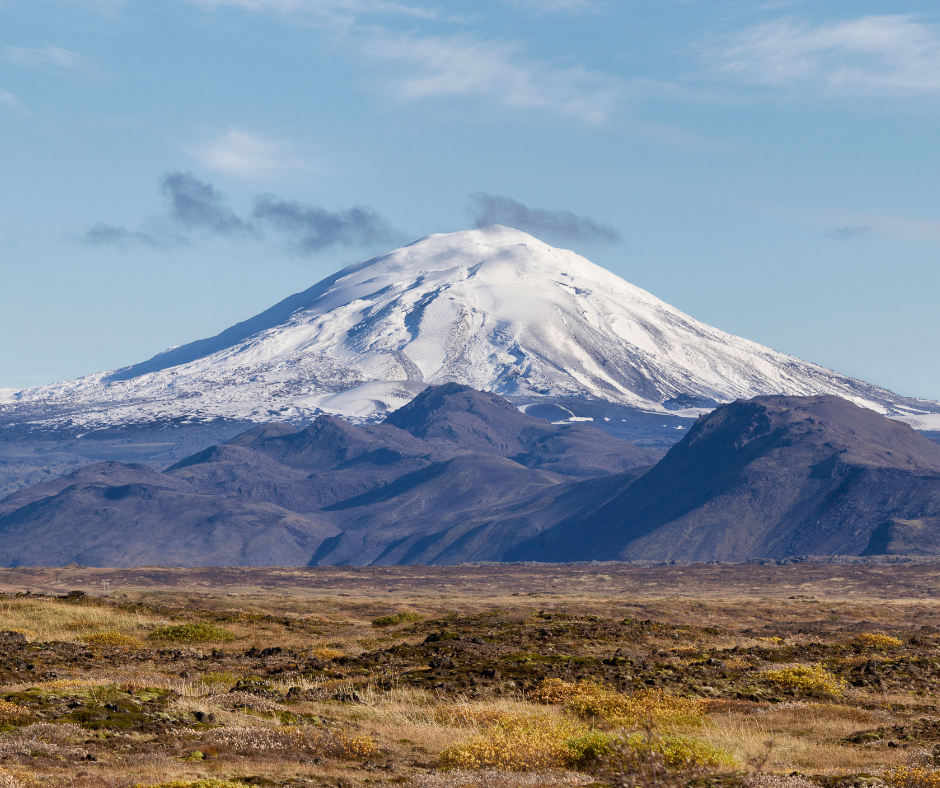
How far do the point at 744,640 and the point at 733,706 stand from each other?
21.4 meters

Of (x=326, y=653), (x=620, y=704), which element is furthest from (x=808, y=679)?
(x=326, y=653)

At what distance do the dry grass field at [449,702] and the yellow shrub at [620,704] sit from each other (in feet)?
0.24

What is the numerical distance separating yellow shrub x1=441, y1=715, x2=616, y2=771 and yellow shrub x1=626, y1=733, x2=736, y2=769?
0.74 meters

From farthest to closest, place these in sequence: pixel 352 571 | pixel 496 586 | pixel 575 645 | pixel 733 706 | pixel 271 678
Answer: pixel 352 571, pixel 496 586, pixel 575 645, pixel 271 678, pixel 733 706

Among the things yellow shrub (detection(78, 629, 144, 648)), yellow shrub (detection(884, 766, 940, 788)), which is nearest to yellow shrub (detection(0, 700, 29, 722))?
yellow shrub (detection(884, 766, 940, 788))

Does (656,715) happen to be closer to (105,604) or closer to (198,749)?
(198,749)

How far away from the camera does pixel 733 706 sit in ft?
86.2

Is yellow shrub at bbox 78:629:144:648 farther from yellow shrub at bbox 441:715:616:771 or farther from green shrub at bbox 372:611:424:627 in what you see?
yellow shrub at bbox 441:715:616:771

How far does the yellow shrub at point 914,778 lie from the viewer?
16469mm

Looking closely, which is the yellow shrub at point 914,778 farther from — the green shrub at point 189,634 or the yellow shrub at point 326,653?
the green shrub at point 189,634

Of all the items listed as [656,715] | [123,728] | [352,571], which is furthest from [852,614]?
[352,571]

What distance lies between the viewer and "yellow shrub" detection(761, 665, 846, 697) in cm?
2919

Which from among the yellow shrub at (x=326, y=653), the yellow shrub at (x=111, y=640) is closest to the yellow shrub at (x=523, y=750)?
the yellow shrub at (x=326, y=653)

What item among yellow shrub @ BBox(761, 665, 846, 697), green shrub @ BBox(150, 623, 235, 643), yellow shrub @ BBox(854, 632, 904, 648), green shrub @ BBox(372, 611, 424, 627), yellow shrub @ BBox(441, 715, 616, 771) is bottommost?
green shrub @ BBox(372, 611, 424, 627)
